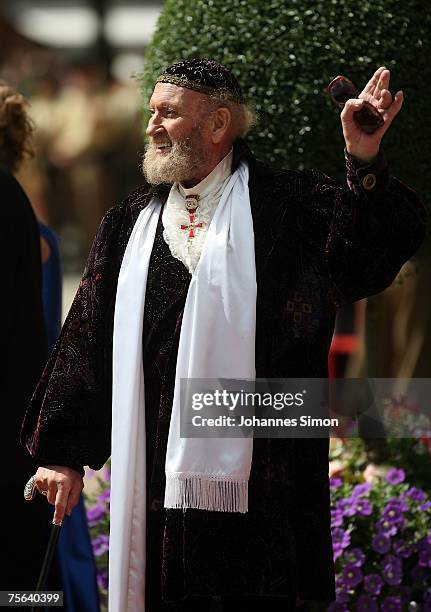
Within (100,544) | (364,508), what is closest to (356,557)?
(364,508)

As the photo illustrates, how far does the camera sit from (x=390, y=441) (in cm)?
441

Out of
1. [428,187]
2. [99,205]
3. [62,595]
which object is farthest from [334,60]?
[99,205]

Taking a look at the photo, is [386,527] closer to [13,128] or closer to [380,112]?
[380,112]

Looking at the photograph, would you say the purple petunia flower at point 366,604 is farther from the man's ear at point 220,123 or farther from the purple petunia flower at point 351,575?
the man's ear at point 220,123

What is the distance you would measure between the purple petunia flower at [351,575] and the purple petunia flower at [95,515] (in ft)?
3.28

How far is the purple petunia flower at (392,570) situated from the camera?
3.85 metres

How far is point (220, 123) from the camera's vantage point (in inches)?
121

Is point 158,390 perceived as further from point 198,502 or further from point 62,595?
point 62,595

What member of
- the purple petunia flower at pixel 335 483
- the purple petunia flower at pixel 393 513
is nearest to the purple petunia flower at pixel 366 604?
the purple petunia flower at pixel 393 513

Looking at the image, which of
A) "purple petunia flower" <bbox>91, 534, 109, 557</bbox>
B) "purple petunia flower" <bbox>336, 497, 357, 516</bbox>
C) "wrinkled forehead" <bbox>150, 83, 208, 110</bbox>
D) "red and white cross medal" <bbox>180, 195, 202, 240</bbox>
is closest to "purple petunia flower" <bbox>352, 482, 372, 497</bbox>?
"purple petunia flower" <bbox>336, 497, 357, 516</bbox>

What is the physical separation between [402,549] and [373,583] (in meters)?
0.15

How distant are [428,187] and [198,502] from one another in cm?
162

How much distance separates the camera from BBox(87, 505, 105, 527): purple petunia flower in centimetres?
436

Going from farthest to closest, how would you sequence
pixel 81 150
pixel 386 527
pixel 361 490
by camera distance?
pixel 81 150 < pixel 361 490 < pixel 386 527
